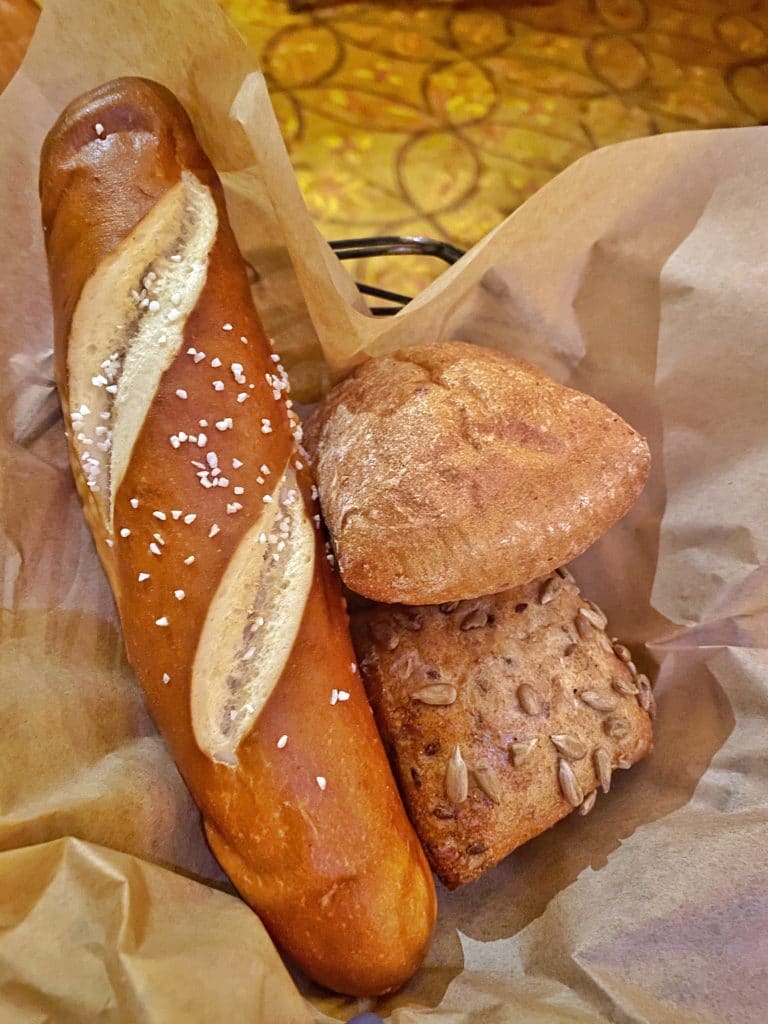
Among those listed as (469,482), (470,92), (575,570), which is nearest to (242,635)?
(469,482)

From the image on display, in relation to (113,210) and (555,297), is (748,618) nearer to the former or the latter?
(555,297)

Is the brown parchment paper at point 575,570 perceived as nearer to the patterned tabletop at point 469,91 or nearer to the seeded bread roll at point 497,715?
the seeded bread roll at point 497,715

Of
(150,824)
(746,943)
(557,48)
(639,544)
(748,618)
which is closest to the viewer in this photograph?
(746,943)

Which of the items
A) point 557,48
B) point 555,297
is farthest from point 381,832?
point 557,48

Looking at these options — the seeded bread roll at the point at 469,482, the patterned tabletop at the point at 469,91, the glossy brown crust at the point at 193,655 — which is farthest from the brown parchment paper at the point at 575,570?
the patterned tabletop at the point at 469,91

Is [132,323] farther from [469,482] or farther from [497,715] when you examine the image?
[497,715]

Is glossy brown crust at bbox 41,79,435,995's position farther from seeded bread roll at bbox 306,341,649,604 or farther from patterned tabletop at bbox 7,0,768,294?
patterned tabletop at bbox 7,0,768,294

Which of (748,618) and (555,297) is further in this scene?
(555,297)
